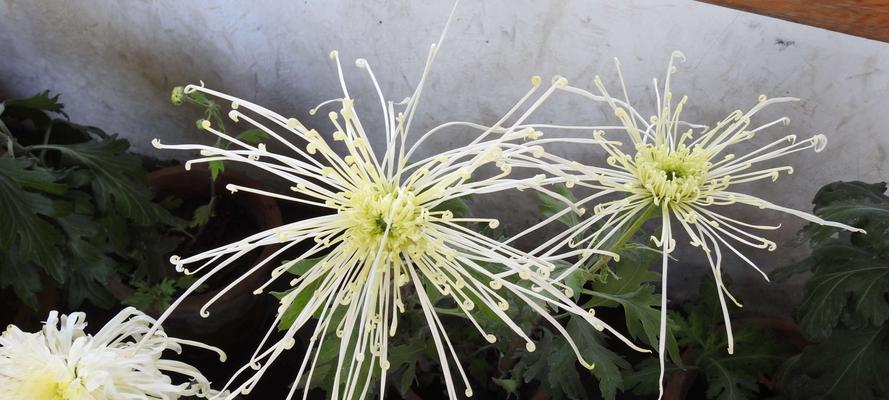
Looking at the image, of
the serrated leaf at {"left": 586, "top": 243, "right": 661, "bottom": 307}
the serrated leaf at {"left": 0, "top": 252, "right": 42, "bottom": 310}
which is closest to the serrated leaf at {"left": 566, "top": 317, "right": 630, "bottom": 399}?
the serrated leaf at {"left": 586, "top": 243, "right": 661, "bottom": 307}

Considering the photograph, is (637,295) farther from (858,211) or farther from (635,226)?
(858,211)

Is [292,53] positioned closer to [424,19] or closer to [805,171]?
[424,19]

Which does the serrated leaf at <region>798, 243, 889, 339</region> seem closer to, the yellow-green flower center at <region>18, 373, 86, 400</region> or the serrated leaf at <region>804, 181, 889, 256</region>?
the serrated leaf at <region>804, 181, 889, 256</region>

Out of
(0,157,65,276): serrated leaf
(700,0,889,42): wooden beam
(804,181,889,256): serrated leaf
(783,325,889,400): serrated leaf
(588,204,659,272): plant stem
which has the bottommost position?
(783,325,889,400): serrated leaf

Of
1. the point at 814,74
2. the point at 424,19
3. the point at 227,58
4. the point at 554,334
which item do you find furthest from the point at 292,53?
the point at 814,74

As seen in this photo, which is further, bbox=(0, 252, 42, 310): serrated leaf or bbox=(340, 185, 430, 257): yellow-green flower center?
bbox=(0, 252, 42, 310): serrated leaf

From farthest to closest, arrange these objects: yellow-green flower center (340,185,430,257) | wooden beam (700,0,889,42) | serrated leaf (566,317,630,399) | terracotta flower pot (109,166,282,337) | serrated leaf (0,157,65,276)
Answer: terracotta flower pot (109,166,282,337)
serrated leaf (0,157,65,276)
serrated leaf (566,317,630,399)
wooden beam (700,0,889,42)
yellow-green flower center (340,185,430,257)

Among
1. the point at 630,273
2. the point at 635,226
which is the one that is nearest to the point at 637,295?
the point at 630,273
